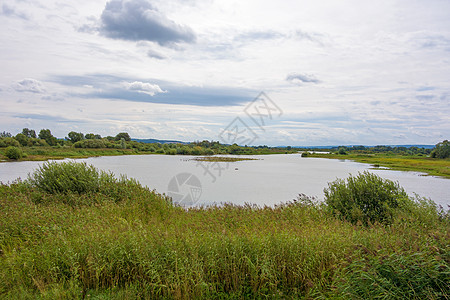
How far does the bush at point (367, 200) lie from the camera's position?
10.2 meters

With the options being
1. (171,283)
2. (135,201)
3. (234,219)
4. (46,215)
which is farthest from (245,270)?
(135,201)

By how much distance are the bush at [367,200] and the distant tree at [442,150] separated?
63610 millimetres

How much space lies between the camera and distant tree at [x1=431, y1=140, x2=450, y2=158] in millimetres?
59406

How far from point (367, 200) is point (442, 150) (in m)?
65.3

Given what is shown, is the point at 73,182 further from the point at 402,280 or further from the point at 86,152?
the point at 86,152

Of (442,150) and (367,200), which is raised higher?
(442,150)

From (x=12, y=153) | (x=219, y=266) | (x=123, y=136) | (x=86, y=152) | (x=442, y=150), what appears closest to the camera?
(x=219, y=266)

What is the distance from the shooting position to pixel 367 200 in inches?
420

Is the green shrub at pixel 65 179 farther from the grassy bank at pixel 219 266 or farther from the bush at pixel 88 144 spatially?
the bush at pixel 88 144

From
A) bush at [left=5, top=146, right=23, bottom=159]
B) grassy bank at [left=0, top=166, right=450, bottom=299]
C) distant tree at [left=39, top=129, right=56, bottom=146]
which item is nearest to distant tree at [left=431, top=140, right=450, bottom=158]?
grassy bank at [left=0, top=166, right=450, bottom=299]

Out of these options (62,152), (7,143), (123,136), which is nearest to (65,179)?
(62,152)

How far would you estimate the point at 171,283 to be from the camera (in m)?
4.70

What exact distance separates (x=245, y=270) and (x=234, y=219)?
12.1 feet

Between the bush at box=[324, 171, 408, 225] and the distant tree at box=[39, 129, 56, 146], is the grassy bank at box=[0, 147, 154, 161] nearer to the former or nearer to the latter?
the distant tree at box=[39, 129, 56, 146]
